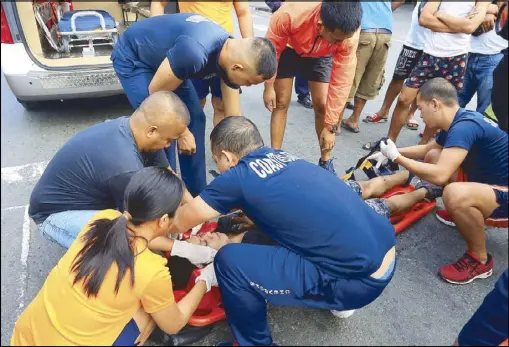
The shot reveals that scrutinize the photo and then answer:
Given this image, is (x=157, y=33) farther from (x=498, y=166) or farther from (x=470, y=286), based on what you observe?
(x=470, y=286)

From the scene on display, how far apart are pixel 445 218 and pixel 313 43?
4.95 ft

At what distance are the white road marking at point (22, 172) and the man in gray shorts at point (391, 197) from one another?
2.28 metres

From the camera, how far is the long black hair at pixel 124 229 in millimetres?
1367

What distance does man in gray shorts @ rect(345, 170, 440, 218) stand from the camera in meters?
2.55

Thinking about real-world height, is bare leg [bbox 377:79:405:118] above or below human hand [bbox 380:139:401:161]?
below

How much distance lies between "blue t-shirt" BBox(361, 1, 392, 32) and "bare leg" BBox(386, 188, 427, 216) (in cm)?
171

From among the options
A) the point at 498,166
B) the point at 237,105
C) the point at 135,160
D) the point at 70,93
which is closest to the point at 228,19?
the point at 237,105

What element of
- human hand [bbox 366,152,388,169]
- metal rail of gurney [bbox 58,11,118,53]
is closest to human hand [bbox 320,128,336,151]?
human hand [bbox 366,152,388,169]

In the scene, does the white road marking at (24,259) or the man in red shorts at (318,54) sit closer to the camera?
the white road marking at (24,259)

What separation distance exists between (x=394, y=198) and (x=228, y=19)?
1851mm

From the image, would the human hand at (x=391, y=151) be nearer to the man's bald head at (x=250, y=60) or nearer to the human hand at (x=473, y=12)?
the man's bald head at (x=250, y=60)

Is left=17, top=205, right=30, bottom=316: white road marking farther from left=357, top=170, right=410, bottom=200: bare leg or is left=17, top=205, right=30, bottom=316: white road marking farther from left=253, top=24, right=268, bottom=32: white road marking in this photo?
left=253, top=24, right=268, bottom=32: white road marking

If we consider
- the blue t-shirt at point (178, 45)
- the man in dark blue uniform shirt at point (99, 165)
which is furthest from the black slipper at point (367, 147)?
the man in dark blue uniform shirt at point (99, 165)

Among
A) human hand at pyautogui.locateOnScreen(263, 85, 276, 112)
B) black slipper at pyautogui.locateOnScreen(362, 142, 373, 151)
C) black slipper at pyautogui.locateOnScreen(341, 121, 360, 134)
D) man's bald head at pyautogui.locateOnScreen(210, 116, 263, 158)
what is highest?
man's bald head at pyautogui.locateOnScreen(210, 116, 263, 158)
